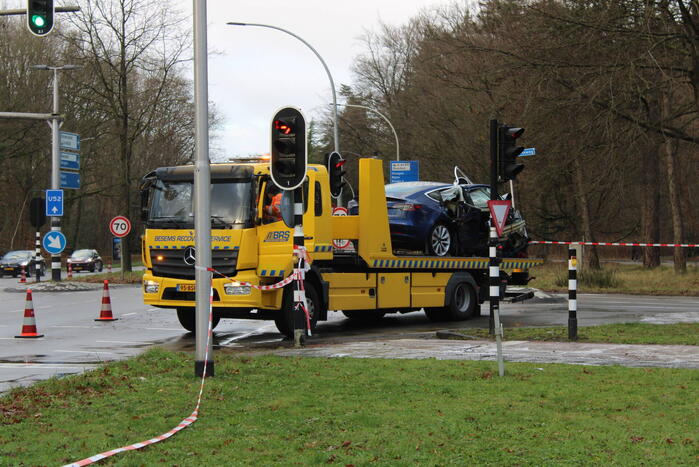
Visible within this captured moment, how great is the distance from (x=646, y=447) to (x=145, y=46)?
38019 mm

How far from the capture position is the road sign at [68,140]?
34.7 meters

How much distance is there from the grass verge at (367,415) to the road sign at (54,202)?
22347mm

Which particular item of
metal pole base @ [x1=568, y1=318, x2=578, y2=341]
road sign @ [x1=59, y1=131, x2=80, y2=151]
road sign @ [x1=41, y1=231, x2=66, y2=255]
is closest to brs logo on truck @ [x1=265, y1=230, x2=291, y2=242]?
metal pole base @ [x1=568, y1=318, x2=578, y2=341]

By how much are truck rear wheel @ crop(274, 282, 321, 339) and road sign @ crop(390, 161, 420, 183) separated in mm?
17716

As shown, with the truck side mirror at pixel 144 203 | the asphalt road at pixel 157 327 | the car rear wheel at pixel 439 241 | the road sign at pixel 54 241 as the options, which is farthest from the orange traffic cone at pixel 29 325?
the road sign at pixel 54 241

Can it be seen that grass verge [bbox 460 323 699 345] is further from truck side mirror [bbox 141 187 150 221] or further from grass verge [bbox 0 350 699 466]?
truck side mirror [bbox 141 187 150 221]

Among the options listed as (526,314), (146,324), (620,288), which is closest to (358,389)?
(146,324)

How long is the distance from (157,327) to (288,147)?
6977 mm

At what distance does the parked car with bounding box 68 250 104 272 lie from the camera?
5512 centimetres

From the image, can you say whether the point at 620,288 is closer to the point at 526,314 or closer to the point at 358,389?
the point at 526,314

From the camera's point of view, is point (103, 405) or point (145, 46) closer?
point (103, 405)

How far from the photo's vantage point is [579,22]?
957 inches

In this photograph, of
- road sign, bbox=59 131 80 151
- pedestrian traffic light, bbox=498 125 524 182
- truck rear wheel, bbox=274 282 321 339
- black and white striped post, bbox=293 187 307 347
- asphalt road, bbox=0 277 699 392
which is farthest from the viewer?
road sign, bbox=59 131 80 151

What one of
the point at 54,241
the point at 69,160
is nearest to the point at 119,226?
the point at 69,160
